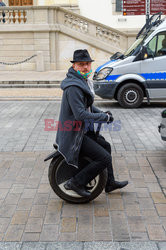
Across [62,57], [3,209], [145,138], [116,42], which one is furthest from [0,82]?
[3,209]

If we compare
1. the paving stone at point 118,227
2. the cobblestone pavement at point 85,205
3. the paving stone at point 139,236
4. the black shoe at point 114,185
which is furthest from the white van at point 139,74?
the paving stone at point 139,236

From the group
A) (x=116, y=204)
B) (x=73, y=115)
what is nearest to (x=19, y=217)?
(x=116, y=204)

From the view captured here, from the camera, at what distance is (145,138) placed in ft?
22.5

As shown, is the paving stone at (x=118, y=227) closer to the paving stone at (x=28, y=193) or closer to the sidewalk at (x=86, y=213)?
the sidewalk at (x=86, y=213)

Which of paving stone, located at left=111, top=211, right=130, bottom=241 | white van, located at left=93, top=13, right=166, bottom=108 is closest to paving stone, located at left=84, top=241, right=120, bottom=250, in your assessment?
paving stone, located at left=111, top=211, right=130, bottom=241

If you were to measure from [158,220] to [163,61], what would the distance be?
6.85 meters

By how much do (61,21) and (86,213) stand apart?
1881cm

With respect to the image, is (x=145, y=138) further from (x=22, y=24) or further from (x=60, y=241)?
(x=22, y=24)

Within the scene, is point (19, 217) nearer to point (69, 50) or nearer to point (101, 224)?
point (101, 224)

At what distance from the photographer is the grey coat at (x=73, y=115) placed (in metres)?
3.57

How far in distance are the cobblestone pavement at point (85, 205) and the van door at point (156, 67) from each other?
10.5ft

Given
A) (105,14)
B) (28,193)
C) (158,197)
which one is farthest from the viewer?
(105,14)

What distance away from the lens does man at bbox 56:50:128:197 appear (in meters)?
3.58

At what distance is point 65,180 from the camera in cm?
401
